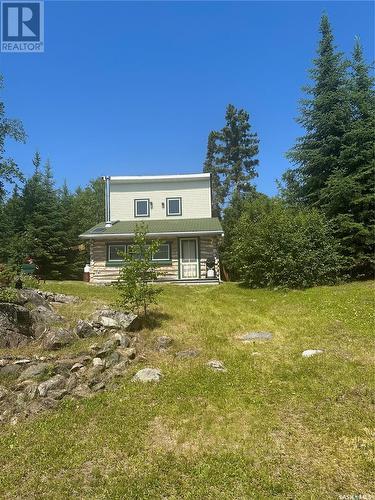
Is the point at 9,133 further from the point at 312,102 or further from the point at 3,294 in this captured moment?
the point at 312,102

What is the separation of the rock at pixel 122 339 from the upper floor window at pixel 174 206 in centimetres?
1486

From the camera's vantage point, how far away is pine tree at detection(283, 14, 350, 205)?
704 inches

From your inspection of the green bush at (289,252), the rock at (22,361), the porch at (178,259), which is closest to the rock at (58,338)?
the rock at (22,361)

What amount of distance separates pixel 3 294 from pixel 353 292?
11.2m

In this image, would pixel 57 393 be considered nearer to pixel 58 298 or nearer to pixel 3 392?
pixel 3 392

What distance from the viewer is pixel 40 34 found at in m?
11.2

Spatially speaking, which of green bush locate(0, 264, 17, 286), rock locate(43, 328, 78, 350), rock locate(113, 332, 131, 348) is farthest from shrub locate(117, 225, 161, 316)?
green bush locate(0, 264, 17, 286)

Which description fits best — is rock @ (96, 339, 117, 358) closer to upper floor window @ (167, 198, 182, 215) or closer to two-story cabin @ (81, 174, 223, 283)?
two-story cabin @ (81, 174, 223, 283)

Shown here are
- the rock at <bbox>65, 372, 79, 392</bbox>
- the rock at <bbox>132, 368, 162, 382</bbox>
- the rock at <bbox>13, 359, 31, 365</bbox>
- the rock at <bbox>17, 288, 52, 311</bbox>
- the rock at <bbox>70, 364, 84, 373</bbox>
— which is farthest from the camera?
the rock at <bbox>17, 288, 52, 311</bbox>

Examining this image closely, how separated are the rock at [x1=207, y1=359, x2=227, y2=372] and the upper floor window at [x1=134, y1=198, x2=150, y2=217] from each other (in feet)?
53.7

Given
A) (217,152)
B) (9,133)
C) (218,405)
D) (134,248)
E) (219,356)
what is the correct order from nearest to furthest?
(218,405)
(219,356)
(134,248)
(9,133)
(217,152)

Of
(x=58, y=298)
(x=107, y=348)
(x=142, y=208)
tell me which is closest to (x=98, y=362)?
(x=107, y=348)

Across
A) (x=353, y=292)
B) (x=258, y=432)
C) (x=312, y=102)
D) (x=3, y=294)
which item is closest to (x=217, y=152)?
(x=312, y=102)

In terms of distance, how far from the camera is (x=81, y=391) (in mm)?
6621
